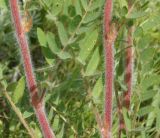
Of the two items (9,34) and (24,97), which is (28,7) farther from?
(9,34)

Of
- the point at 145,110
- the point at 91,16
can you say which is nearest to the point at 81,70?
the point at 91,16

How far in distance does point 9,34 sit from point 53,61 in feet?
3.54

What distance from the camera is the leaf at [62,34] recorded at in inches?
45.6

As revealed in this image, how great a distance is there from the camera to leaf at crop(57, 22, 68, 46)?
116 centimetres

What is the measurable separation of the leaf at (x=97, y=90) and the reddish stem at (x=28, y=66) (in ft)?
0.61

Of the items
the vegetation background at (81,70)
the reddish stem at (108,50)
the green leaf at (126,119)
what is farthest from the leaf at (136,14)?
the green leaf at (126,119)

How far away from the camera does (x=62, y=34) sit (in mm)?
1164

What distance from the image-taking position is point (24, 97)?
4.41 ft

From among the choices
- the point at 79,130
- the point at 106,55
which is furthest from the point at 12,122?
the point at 106,55

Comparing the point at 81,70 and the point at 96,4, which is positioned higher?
the point at 96,4

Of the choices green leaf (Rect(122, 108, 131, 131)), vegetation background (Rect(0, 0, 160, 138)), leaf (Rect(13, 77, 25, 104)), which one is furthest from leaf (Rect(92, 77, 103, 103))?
leaf (Rect(13, 77, 25, 104))

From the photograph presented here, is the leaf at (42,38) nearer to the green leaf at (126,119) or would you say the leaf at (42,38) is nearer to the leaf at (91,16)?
the leaf at (91,16)

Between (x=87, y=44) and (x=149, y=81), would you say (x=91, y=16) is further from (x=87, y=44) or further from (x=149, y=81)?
(x=149, y=81)

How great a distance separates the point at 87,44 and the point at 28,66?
0.16 meters
